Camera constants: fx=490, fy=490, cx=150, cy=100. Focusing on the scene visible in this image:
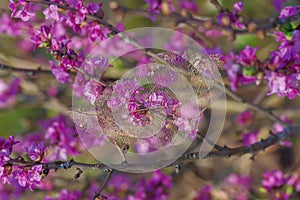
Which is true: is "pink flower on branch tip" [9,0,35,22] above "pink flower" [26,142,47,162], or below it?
above

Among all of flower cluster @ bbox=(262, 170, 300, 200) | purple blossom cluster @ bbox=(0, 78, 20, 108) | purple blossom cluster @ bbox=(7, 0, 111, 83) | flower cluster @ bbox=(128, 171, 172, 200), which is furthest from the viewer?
purple blossom cluster @ bbox=(0, 78, 20, 108)

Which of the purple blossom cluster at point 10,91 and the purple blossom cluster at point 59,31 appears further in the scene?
the purple blossom cluster at point 10,91

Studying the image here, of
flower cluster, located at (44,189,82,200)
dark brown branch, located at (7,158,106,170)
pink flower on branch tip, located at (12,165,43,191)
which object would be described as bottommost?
flower cluster, located at (44,189,82,200)

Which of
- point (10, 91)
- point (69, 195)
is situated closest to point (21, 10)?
point (69, 195)

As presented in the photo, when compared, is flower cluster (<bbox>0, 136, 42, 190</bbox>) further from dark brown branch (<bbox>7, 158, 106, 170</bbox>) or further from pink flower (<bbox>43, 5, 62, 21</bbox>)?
pink flower (<bbox>43, 5, 62, 21</bbox>)

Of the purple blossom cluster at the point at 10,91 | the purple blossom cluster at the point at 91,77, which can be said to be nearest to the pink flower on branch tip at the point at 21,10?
the purple blossom cluster at the point at 91,77

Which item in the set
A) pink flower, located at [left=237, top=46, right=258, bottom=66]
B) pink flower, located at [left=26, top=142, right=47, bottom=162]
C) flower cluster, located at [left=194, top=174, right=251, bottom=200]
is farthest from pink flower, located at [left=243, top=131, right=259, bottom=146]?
pink flower, located at [left=26, top=142, right=47, bottom=162]

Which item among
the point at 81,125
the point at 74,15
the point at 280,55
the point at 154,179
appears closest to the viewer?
the point at 280,55

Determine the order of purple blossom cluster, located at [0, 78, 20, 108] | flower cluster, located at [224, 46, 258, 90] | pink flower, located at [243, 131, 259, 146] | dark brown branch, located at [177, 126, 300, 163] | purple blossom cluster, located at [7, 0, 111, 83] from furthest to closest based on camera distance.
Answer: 1. purple blossom cluster, located at [0, 78, 20, 108]
2. pink flower, located at [243, 131, 259, 146]
3. dark brown branch, located at [177, 126, 300, 163]
4. purple blossom cluster, located at [7, 0, 111, 83]
5. flower cluster, located at [224, 46, 258, 90]

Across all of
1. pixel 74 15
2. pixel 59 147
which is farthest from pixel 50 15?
pixel 59 147

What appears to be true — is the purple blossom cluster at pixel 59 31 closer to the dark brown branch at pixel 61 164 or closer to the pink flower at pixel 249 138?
the dark brown branch at pixel 61 164

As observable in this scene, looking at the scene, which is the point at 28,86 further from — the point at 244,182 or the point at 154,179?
the point at 244,182
